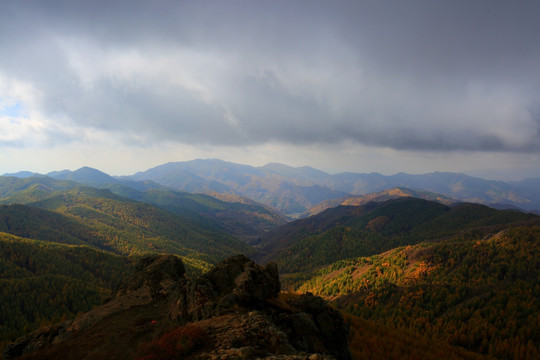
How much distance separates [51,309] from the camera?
285 ft

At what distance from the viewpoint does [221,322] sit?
16.4m

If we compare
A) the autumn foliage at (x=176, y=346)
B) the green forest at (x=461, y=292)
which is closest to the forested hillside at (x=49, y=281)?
the autumn foliage at (x=176, y=346)

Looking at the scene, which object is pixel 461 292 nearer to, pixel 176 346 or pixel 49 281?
pixel 176 346

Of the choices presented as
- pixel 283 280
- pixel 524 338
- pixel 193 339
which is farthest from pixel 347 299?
pixel 193 339

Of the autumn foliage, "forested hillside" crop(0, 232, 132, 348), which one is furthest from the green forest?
"forested hillside" crop(0, 232, 132, 348)

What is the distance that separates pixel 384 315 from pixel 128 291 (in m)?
78.1

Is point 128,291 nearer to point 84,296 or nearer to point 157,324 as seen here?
point 157,324

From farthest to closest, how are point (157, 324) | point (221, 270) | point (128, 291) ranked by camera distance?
point (128, 291)
point (221, 270)
point (157, 324)

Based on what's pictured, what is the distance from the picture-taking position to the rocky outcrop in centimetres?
1435

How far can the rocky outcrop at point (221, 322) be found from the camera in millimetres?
14352

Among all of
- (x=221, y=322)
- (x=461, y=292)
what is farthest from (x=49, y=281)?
(x=461, y=292)

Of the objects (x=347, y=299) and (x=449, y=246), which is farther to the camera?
(x=449, y=246)

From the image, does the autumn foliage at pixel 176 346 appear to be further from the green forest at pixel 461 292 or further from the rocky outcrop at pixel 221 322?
the green forest at pixel 461 292

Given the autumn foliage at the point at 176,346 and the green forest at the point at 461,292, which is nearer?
the autumn foliage at the point at 176,346
